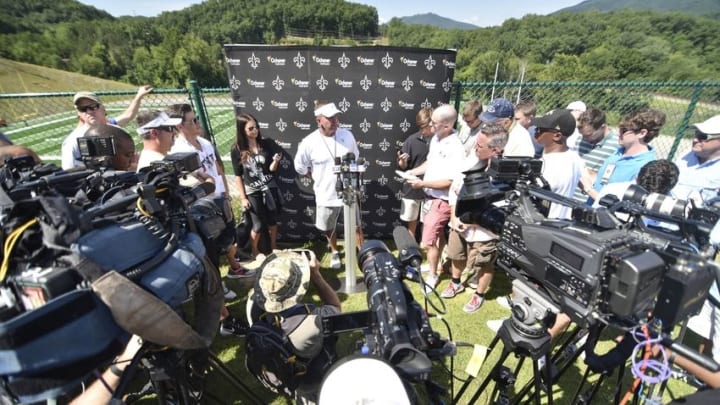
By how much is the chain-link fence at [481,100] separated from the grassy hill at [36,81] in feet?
19.3

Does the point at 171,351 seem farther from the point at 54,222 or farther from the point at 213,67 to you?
the point at 213,67

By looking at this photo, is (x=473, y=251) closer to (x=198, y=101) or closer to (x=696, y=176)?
(x=696, y=176)

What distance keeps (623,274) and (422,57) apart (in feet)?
13.7

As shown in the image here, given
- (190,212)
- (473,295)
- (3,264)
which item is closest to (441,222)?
(473,295)

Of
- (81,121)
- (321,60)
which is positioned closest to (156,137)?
(81,121)

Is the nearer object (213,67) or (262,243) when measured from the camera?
(262,243)

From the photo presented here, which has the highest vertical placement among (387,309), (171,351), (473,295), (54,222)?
(54,222)

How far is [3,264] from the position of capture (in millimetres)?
1046

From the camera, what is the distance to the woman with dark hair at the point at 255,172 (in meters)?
4.36

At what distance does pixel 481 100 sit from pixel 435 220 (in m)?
3.68

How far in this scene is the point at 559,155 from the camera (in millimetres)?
3162

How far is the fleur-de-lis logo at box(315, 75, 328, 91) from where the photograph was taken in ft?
15.3

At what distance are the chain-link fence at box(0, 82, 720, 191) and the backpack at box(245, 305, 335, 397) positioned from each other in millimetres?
3827

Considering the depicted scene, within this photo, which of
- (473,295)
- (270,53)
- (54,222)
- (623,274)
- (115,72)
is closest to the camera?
(54,222)
